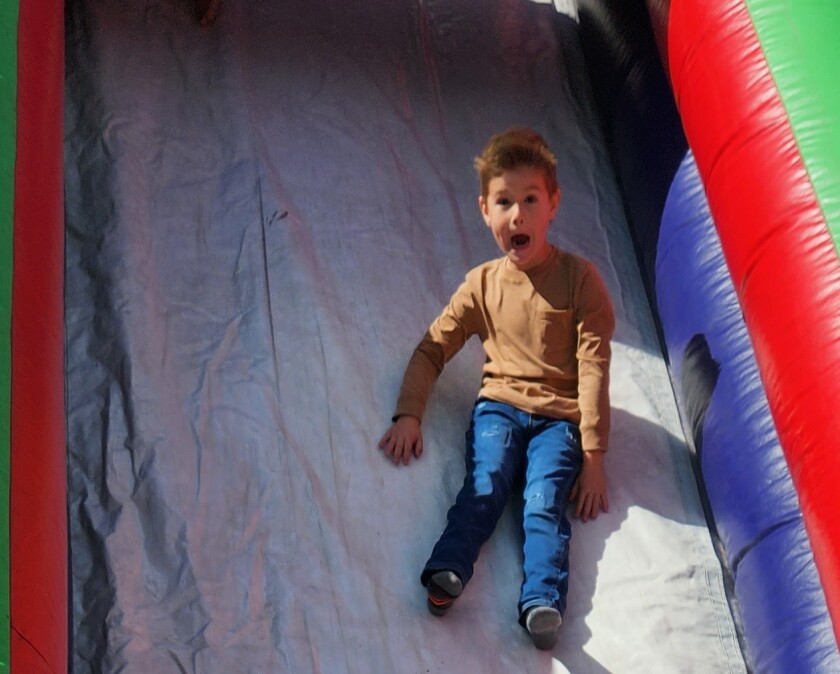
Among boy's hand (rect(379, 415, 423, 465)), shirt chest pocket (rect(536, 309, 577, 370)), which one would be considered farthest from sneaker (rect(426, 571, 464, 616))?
shirt chest pocket (rect(536, 309, 577, 370))

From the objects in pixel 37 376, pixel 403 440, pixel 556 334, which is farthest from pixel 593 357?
pixel 37 376

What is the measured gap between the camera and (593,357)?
1812mm

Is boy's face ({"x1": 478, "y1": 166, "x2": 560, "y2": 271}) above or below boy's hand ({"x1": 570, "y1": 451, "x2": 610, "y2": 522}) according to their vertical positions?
above

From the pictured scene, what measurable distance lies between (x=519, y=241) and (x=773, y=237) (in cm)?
40

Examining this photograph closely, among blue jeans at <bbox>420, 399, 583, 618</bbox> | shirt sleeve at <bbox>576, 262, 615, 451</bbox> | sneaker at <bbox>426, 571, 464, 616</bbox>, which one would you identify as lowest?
sneaker at <bbox>426, 571, 464, 616</bbox>

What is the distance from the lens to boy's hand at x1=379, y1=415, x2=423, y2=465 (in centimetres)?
185

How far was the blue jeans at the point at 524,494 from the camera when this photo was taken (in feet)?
5.44

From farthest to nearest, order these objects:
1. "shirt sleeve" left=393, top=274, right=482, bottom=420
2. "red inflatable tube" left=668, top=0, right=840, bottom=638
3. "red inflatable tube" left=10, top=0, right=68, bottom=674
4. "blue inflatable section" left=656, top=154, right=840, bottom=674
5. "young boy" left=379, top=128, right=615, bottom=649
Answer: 1. "shirt sleeve" left=393, top=274, right=482, bottom=420
2. "young boy" left=379, top=128, right=615, bottom=649
3. "blue inflatable section" left=656, top=154, right=840, bottom=674
4. "red inflatable tube" left=668, top=0, right=840, bottom=638
5. "red inflatable tube" left=10, top=0, right=68, bottom=674

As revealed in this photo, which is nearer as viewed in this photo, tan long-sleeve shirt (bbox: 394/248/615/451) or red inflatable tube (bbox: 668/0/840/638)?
red inflatable tube (bbox: 668/0/840/638)

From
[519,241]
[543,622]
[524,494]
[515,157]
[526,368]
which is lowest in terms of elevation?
[543,622]

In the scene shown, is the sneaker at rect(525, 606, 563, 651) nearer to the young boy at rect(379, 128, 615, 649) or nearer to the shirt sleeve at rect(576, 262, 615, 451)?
the young boy at rect(379, 128, 615, 649)

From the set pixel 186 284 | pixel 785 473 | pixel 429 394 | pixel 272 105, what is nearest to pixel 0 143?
pixel 186 284

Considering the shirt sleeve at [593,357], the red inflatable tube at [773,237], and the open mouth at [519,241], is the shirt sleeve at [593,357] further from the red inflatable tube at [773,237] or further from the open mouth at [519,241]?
the red inflatable tube at [773,237]

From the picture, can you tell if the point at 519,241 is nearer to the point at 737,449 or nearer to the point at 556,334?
the point at 556,334
